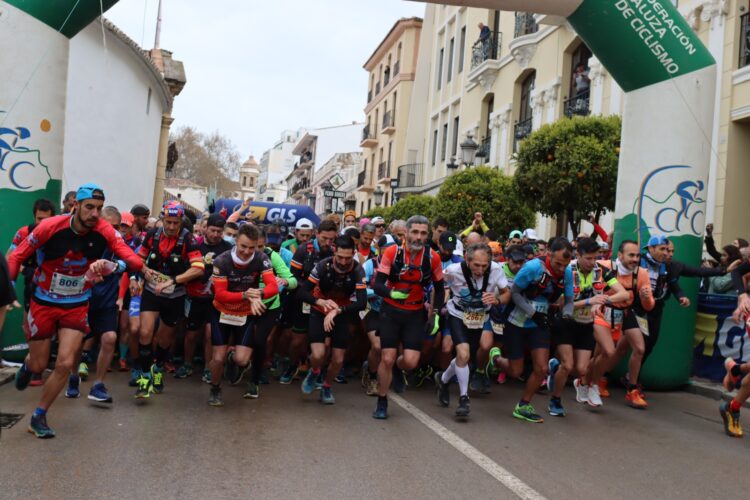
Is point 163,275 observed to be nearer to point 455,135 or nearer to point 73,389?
point 73,389

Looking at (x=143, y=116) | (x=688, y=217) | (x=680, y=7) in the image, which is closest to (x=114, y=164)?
(x=143, y=116)

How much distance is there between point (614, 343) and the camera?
923 cm

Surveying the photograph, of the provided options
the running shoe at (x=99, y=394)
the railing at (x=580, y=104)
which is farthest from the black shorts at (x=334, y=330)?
the railing at (x=580, y=104)

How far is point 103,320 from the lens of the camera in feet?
25.4

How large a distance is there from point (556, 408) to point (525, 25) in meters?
19.8

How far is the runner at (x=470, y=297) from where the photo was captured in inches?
307

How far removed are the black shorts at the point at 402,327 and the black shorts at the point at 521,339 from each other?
0.99m

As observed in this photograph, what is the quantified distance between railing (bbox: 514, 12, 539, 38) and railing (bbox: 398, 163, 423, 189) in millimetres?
14625

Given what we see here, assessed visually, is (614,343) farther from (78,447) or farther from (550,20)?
(550,20)

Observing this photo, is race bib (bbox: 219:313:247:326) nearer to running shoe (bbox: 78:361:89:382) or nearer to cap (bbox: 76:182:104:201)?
cap (bbox: 76:182:104:201)

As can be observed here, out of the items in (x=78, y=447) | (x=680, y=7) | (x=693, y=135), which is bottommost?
(x=78, y=447)

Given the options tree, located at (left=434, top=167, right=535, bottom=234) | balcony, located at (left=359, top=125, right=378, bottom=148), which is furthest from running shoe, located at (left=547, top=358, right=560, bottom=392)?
balcony, located at (left=359, top=125, right=378, bottom=148)

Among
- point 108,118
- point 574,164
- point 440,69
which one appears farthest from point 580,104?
point 440,69

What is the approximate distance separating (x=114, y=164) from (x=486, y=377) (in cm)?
1658
